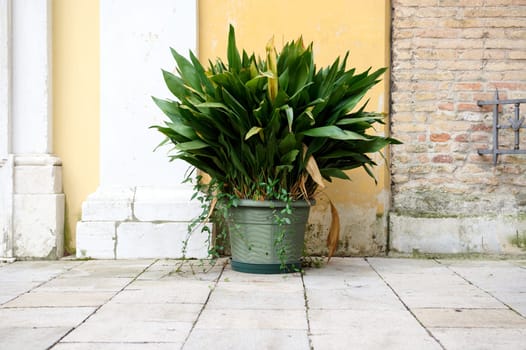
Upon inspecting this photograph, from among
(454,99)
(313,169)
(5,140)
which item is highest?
(454,99)

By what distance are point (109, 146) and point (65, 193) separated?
45 cm

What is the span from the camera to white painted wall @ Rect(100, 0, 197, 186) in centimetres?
418

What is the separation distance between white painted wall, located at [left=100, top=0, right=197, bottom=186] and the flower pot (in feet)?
2.99

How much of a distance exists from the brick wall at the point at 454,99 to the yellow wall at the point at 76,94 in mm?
1976

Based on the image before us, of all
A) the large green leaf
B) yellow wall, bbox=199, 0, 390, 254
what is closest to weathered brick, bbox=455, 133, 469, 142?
yellow wall, bbox=199, 0, 390, 254

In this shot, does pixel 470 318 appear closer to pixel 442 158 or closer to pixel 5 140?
pixel 442 158

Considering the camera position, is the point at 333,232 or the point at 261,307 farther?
the point at 333,232

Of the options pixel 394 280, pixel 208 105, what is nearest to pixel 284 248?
pixel 394 280

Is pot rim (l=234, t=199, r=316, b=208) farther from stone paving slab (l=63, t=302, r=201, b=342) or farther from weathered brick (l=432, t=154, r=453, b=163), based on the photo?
weathered brick (l=432, t=154, r=453, b=163)

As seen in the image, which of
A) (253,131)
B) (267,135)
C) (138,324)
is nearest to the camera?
(138,324)

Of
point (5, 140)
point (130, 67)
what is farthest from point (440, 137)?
point (5, 140)

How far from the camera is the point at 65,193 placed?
14.1ft

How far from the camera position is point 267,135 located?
11.3ft

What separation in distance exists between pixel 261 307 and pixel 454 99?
2.24 meters
